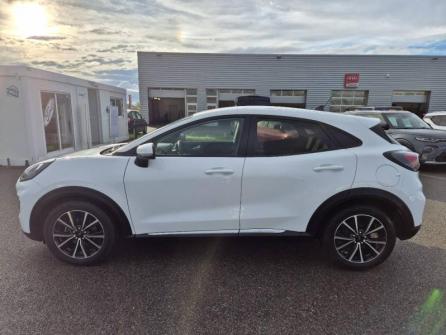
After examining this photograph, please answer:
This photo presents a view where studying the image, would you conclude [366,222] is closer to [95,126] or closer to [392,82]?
[95,126]

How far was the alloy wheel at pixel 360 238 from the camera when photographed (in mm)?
3184

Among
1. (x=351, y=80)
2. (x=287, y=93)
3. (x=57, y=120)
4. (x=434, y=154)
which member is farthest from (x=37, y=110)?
(x=351, y=80)

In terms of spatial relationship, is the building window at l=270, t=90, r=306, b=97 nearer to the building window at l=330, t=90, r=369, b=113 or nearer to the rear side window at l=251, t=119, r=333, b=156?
the building window at l=330, t=90, r=369, b=113

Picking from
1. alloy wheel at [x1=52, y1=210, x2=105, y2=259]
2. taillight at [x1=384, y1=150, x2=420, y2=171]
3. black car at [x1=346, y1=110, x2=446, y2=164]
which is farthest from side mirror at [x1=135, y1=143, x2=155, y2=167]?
black car at [x1=346, y1=110, x2=446, y2=164]

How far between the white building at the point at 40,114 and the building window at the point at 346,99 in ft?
73.0

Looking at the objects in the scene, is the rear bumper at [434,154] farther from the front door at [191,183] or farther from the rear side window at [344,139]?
the front door at [191,183]

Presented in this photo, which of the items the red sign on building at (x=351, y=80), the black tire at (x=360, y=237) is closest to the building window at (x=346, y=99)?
the red sign on building at (x=351, y=80)

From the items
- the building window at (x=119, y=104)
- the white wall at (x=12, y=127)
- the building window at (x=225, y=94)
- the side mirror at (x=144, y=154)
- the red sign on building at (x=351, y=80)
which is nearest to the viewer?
the side mirror at (x=144, y=154)

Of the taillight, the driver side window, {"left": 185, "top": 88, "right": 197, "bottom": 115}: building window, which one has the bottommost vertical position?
the taillight

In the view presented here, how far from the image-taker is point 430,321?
2490mm

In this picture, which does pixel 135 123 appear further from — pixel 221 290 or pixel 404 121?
pixel 221 290

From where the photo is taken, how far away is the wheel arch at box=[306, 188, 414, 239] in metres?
3.08

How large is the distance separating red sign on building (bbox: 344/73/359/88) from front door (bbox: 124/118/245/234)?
28.2 m

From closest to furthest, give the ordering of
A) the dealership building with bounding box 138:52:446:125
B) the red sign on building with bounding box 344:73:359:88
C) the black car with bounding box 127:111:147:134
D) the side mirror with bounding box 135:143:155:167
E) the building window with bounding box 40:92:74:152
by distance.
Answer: the side mirror with bounding box 135:143:155:167 < the building window with bounding box 40:92:74:152 < the black car with bounding box 127:111:147:134 < the dealership building with bounding box 138:52:446:125 < the red sign on building with bounding box 344:73:359:88
